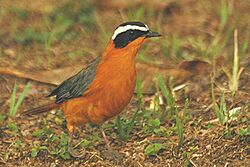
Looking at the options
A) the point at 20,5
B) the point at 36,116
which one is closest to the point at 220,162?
the point at 36,116

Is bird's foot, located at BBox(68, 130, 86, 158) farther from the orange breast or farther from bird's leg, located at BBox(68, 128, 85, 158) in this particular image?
the orange breast

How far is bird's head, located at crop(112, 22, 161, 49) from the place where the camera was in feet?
21.2

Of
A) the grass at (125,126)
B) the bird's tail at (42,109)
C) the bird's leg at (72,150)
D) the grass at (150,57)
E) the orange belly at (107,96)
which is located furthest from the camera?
the bird's tail at (42,109)

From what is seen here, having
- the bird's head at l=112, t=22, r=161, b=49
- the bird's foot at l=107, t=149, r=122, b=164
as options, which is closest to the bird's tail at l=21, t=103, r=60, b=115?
the bird's foot at l=107, t=149, r=122, b=164

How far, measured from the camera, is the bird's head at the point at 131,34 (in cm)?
646

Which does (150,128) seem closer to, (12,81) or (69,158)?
(69,158)

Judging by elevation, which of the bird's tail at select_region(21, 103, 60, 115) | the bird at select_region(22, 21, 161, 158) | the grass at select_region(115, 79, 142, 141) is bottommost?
the grass at select_region(115, 79, 142, 141)

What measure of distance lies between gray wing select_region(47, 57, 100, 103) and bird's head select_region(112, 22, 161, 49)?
1.05 feet

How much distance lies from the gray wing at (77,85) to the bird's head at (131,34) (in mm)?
319

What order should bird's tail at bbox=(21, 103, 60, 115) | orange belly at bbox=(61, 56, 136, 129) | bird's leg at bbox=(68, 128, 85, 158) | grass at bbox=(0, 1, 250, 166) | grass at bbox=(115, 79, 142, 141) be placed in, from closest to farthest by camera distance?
orange belly at bbox=(61, 56, 136, 129) → bird's leg at bbox=(68, 128, 85, 158) → grass at bbox=(0, 1, 250, 166) → grass at bbox=(115, 79, 142, 141) → bird's tail at bbox=(21, 103, 60, 115)

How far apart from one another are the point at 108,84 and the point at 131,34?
0.50 m

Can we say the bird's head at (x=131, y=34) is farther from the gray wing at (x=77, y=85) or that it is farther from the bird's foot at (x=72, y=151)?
the bird's foot at (x=72, y=151)

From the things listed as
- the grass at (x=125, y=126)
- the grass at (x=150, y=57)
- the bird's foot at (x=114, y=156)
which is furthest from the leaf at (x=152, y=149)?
the grass at (x=125, y=126)

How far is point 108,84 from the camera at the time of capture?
6.36m
